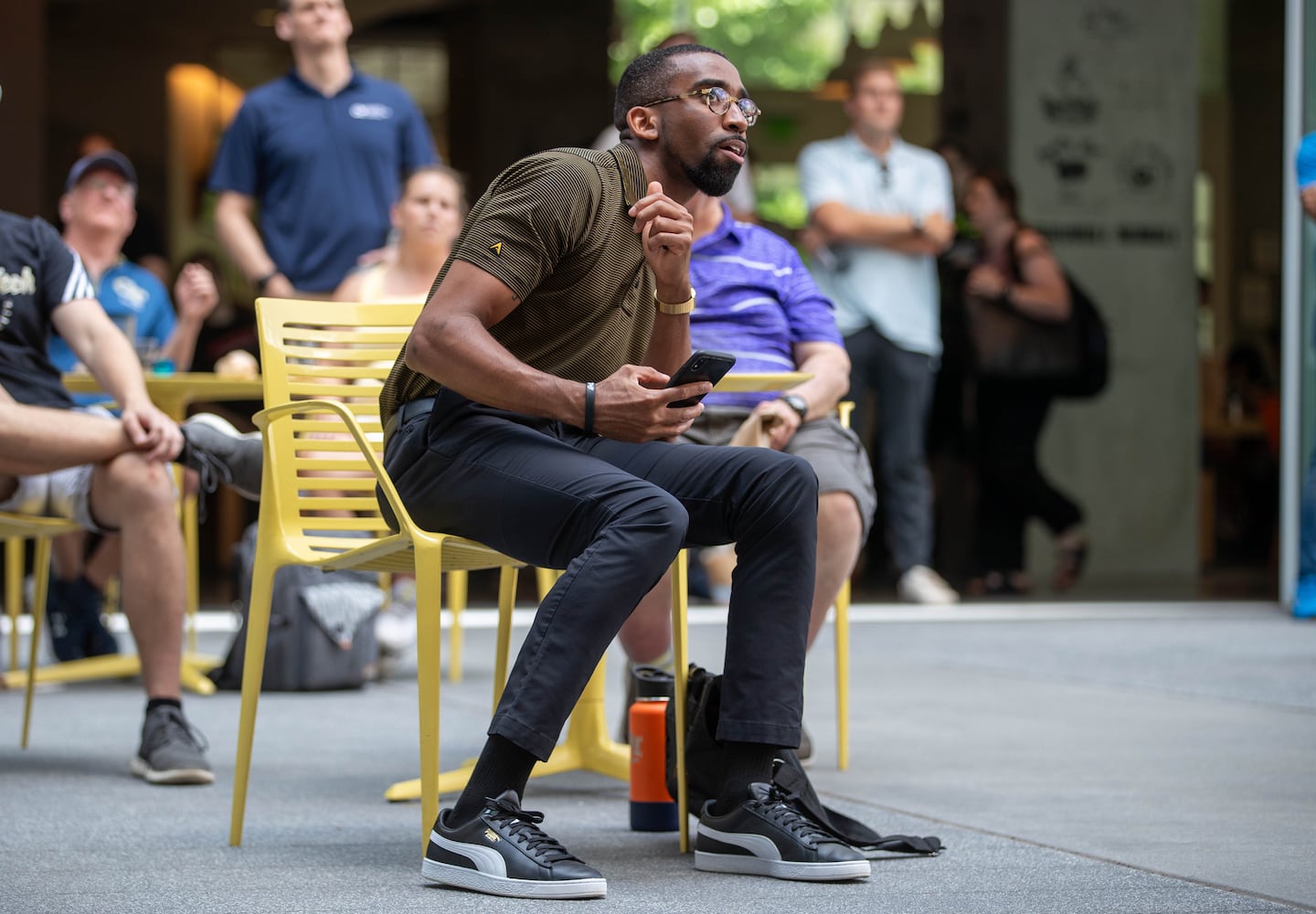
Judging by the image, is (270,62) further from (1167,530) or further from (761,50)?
(1167,530)

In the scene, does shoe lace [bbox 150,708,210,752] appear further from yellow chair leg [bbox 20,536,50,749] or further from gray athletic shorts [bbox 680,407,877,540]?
gray athletic shorts [bbox 680,407,877,540]

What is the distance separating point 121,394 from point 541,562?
1.49m

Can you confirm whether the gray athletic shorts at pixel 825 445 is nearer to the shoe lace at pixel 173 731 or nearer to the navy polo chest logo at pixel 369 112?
the shoe lace at pixel 173 731

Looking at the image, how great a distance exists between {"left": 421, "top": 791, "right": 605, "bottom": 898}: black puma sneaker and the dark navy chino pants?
0.13 metres

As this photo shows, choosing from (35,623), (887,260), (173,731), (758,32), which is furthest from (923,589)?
(173,731)

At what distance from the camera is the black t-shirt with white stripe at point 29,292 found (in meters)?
4.12

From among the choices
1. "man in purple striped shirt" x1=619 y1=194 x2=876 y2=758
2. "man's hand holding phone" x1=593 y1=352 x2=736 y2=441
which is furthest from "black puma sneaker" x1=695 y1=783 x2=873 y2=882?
"man in purple striped shirt" x1=619 y1=194 x2=876 y2=758

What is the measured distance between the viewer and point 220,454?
162 inches

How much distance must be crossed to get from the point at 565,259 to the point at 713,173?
13.7 inches

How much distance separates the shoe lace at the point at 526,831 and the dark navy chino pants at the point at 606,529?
4.4 inches

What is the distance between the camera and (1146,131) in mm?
9734

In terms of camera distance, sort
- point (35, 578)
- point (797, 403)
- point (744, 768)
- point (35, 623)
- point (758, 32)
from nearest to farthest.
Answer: point (744, 768) < point (797, 403) < point (35, 623) < point (35, 578) < point (758, 32)

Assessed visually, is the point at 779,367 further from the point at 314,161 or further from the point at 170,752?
the point at 314,161

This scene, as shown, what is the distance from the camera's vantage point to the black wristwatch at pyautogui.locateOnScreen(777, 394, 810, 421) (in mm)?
3904
